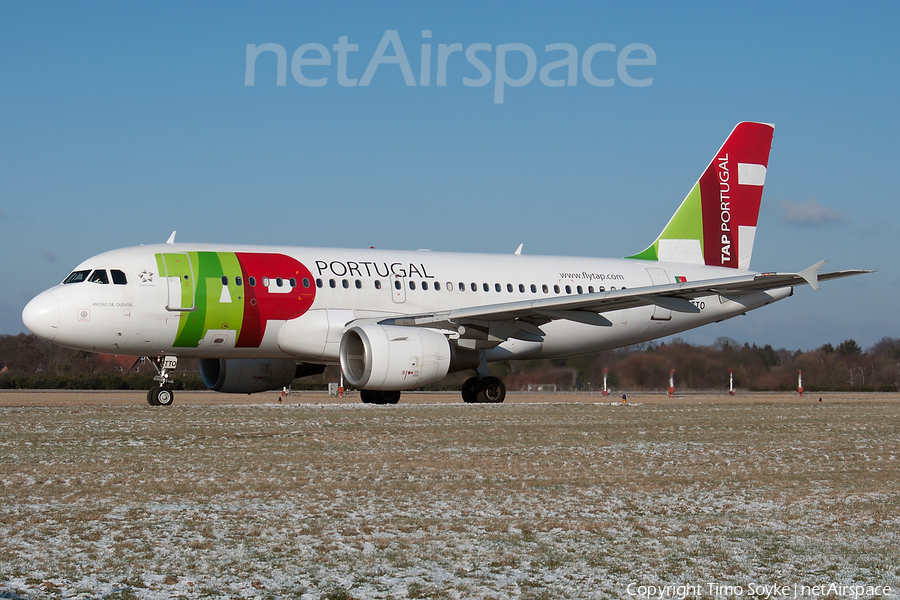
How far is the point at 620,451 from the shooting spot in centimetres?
948

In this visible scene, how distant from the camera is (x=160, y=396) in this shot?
59.2 ft

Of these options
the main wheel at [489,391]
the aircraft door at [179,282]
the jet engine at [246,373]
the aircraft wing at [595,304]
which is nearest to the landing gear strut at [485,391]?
the main wheel at [489,391]

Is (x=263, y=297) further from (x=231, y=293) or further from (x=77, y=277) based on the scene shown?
(x=77, y=277)

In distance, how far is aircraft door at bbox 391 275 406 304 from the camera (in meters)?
19.7

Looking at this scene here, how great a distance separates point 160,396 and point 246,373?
7.82 ft

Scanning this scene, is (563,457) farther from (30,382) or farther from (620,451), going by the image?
(30,382)

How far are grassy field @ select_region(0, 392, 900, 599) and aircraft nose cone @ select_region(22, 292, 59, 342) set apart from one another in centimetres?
644

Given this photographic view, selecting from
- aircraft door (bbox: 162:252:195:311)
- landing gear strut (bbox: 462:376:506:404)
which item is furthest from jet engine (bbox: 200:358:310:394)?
landing gear strut (bbox: 462:376:506:404)

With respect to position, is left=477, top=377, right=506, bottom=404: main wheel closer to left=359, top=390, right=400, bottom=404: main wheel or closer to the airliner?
the airliner

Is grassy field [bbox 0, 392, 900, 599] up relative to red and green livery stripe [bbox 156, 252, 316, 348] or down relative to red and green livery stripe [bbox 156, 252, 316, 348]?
down

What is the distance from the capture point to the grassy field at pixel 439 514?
4.10 meters

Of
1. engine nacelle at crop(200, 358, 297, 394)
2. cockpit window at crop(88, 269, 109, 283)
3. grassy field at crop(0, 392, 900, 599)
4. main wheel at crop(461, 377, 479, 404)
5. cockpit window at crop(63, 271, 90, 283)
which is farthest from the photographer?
main wheel at crop(461, 377, 479, 404)

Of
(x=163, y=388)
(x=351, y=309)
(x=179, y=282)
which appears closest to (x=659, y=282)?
(x=351, y=309)

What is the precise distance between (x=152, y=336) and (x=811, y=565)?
1518cm
